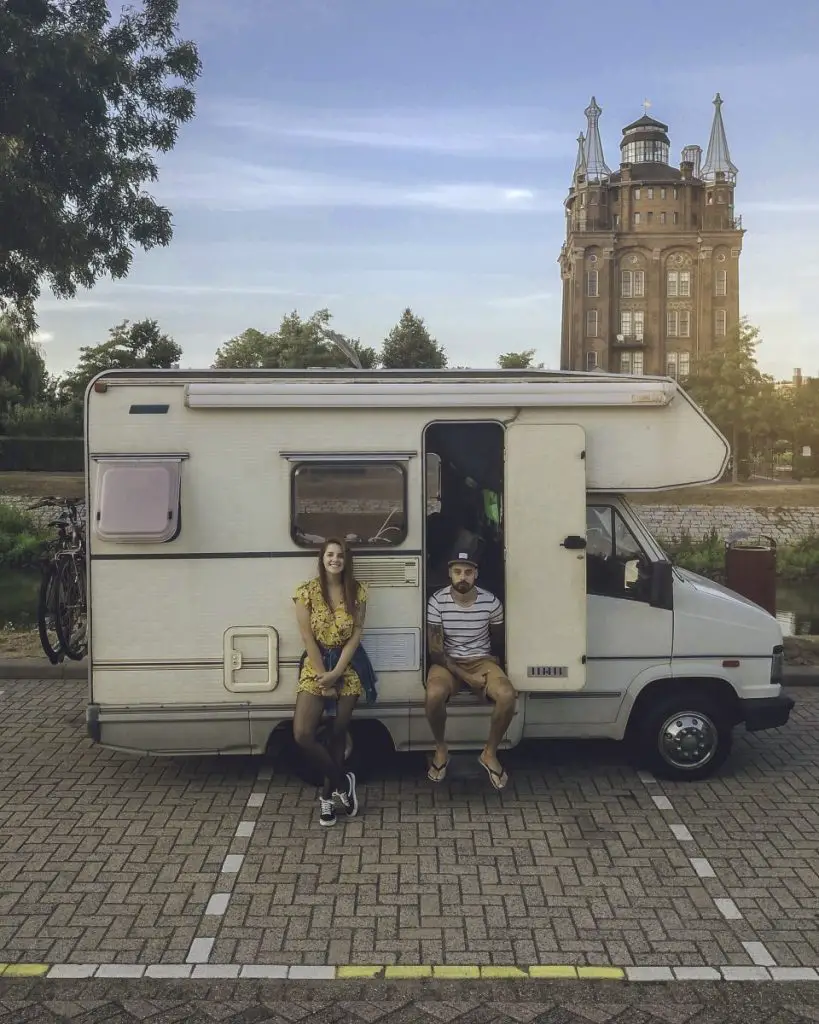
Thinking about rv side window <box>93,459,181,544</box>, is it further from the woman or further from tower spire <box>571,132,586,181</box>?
tower spire <box>571,132,586,181</box>

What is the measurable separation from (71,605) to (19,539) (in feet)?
49.2

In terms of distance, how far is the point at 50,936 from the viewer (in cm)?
462

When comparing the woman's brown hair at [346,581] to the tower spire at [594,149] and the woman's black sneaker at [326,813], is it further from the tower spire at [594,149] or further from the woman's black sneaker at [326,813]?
the tower spire at [594,149]

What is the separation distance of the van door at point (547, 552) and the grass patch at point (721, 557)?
14291 mm

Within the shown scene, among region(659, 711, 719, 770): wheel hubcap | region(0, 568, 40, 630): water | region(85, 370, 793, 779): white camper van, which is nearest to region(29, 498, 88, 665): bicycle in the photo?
region(85, 370, 793, 779): white camper van

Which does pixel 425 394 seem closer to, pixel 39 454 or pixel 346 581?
pixel 346 581

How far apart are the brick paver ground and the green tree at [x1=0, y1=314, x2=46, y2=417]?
33.9 metres

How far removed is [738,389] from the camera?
51.2 meters

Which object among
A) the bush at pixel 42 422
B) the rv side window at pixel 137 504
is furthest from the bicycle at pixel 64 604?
the bush at pixel 42 422

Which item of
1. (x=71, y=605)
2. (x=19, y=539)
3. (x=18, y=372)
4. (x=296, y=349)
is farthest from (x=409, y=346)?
(x=71, y=605)

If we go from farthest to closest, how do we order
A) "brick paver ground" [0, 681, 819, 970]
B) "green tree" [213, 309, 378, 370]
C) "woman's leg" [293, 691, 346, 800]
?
"green tree" [213, 309, 378, 370] < "woman's leg" [293, 691, 346, 800] < "brick paver ground" [0, 681, 819, 970]

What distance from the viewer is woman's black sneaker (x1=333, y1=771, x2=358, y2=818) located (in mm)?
6024

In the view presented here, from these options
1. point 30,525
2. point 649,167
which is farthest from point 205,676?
point 649,167

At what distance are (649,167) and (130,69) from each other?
74208 mm
